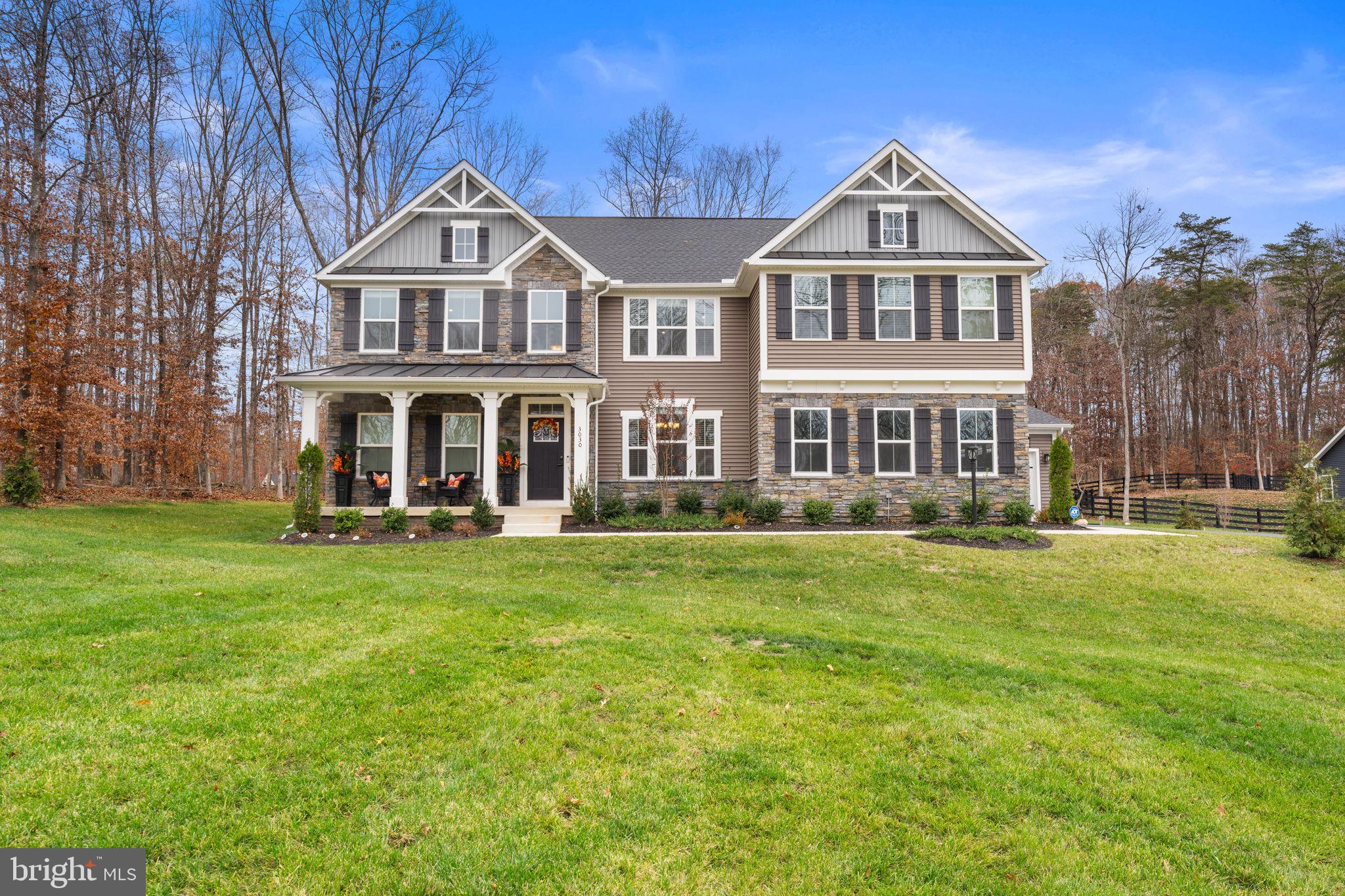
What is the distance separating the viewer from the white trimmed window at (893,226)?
16312mm

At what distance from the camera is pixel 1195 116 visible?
19.0 metres

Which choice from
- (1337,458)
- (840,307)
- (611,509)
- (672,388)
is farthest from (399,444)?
(1337,458)

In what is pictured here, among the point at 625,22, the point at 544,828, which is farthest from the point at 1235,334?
the point at 544,828

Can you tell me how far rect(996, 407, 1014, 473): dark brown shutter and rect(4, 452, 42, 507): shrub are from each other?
21.1 metres

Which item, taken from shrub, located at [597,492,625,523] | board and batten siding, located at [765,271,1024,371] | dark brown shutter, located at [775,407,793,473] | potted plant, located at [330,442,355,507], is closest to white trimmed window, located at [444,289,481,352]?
potted plant, located at [330,442,355,507]

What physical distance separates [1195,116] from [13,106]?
2992cm

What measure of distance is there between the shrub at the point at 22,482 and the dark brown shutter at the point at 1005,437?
69.3 feet

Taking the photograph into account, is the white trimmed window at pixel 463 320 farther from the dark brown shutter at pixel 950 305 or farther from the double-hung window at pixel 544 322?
the dark brown shutter at pixel 950 305

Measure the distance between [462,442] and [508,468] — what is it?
132 centimetres

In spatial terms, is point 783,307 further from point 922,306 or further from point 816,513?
point 816,513

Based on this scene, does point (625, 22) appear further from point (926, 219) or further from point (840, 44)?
point (926, 219)

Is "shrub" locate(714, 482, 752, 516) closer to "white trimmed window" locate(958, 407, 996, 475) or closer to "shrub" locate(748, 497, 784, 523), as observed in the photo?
"shrub" locate(748, 497, 784, 523)

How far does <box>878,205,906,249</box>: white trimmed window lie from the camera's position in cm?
1631

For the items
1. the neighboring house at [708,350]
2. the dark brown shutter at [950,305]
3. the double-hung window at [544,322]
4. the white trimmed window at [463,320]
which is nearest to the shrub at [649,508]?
the neighboring house at [708,350]
